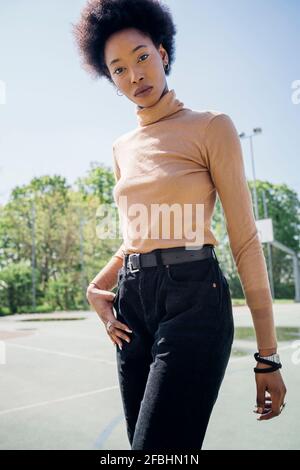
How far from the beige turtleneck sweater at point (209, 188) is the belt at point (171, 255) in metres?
0.02

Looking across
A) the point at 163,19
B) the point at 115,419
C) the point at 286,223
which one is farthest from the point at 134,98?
the point at 286,223

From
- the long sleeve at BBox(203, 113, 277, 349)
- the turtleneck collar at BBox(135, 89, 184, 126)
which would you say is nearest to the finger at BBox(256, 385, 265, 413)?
the long sleeve at BBox(203, 113, 277, 349)

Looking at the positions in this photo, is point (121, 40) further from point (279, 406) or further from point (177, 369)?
point (279, 406)

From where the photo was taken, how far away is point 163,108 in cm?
160

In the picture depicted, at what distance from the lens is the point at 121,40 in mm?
1642

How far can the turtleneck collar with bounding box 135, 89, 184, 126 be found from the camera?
160cm

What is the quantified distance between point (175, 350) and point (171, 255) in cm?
29

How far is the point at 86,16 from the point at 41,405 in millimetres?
3878

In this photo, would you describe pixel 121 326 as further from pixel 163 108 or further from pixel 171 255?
pixel 163 108

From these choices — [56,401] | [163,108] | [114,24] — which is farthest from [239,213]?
[56,401]

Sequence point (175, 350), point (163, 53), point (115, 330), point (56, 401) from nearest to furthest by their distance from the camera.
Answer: point (175, 350) → point (115, 330) → point (163, 53) → point (56, 401)

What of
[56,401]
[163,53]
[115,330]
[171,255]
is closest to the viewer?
[171,255]

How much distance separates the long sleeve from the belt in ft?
0.35

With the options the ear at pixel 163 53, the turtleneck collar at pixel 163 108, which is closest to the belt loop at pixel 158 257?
the turtleneck collar at pixel 163 108
